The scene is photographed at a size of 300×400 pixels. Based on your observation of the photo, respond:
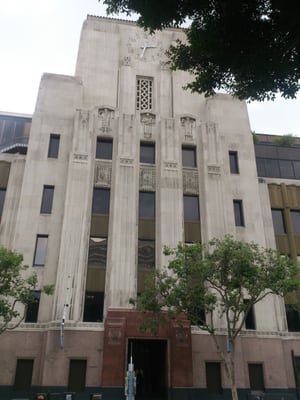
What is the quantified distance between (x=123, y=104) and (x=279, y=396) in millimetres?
28299

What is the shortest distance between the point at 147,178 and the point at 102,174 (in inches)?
155

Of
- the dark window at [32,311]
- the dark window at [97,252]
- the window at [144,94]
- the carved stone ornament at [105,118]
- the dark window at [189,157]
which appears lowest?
the dark window at [32,311]

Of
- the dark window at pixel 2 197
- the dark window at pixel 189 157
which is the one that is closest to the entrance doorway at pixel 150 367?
the dark window at pixel 2 197

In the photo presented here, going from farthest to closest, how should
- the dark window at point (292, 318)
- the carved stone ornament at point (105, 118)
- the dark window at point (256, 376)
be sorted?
the carved stone ornament at point (105, 118) → the dark window at point (292, 318) → the dark window at point (256, 376)

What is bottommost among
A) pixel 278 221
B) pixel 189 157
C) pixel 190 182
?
pixel 278 221

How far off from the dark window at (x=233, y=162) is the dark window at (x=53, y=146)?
16263 millimetres

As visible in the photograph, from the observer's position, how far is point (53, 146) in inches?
1259

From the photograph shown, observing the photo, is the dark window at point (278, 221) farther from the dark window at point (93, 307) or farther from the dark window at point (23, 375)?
the dark window at point (23, 375)

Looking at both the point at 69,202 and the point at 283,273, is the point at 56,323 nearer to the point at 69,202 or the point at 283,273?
the point at 69,202

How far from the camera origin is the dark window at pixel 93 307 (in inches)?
1016

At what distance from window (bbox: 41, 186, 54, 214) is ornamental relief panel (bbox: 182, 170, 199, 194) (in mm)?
11521

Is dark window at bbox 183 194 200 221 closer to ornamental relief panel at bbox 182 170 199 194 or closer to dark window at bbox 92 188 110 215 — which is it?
ornamental relief panel at bbox 182 170 199 194

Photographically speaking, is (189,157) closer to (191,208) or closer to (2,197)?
(191,208)

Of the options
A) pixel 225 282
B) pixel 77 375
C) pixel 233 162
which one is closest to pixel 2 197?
pixel 77 375
